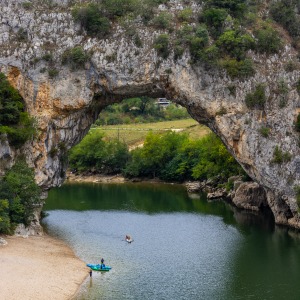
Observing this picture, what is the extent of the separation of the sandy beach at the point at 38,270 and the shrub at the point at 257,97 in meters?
19.8

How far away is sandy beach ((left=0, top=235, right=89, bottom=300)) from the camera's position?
39312mm

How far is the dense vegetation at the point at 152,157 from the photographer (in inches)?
3674

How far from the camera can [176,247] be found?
52188 millimetres

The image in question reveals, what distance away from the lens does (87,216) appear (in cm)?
6519

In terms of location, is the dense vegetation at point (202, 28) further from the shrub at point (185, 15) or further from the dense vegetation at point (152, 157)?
the dense vegetation at point (152, 157)

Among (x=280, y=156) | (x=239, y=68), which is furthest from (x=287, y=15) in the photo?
(x=280, y=156)

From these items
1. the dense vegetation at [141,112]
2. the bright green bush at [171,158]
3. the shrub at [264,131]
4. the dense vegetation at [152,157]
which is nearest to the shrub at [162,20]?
the shrub at [264,131]

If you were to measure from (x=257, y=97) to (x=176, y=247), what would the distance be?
1478cm

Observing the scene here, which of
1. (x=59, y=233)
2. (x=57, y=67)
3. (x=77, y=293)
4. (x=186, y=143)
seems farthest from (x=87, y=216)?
(x=186, y=143)

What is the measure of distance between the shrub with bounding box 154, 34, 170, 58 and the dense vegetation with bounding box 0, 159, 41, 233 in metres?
15.1

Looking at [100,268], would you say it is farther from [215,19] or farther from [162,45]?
[215,19]

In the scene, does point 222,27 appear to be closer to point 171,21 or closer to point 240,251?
point 171,21

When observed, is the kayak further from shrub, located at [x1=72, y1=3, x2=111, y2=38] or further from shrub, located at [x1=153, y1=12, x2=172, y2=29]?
shrub, located at [x1=153, y1=12, x2=172, y2=29]

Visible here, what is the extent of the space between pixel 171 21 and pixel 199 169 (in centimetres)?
3291
